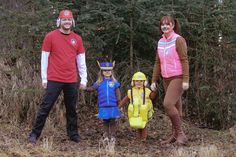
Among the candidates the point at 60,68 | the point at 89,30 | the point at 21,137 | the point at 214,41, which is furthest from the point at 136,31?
the point at 21,137

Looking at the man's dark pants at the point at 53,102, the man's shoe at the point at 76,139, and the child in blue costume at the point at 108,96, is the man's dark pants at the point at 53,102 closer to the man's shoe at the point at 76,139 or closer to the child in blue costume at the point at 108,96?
the man's shoe at the point at 76,139

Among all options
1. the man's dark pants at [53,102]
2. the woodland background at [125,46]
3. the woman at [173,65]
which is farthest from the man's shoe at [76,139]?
the woman at [173,65]

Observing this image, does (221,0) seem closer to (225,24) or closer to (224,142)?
(225,24)

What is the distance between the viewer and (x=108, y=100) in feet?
23.4

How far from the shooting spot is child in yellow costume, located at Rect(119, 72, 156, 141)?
23.2ft

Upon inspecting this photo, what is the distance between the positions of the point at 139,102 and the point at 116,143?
2.65ft

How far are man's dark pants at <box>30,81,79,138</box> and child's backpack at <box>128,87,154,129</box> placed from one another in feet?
3.20

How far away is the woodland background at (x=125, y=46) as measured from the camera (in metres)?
8.24

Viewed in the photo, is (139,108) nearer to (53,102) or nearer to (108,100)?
(108,100)

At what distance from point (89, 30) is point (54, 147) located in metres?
2.79

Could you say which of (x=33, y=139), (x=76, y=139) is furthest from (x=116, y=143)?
(x=33, y=139)

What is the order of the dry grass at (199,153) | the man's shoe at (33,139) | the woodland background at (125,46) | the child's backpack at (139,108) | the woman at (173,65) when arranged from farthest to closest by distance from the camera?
the woodland background at (125,46)
the child's backpack at (139,108)
the woman at (173,65)
the man's shoe at (33,139)
the dry grass at (199,153)

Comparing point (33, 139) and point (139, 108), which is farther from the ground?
point (139, 108)

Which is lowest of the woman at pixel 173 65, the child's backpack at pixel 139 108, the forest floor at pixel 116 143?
the forest floor at pixel 116 143
